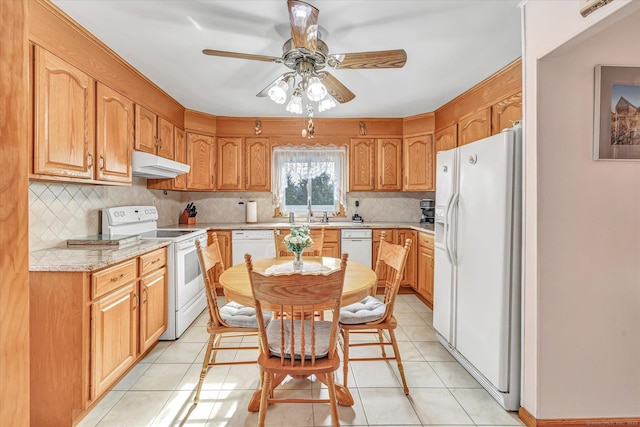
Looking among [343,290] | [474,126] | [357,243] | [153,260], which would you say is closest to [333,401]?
[343,290]

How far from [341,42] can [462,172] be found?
49.9 inches

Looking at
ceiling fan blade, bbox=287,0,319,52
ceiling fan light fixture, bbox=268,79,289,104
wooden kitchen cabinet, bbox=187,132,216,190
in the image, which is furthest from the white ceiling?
wooden kitchen cabinet, bbox=187,132,216,190

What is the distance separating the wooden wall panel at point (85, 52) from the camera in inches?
69.9

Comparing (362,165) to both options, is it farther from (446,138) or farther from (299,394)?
(299,394)

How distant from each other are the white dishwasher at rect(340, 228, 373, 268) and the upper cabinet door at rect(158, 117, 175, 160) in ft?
7.39

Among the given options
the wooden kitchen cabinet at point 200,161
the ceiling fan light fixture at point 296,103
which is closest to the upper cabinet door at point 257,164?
the wooden kitchen cabinet at point 200,161

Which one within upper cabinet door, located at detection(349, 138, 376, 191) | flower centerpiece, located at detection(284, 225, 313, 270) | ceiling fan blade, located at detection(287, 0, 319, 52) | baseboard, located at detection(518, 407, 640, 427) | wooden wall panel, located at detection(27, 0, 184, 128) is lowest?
baseboard, located at detection(518, 407, 640, 427)

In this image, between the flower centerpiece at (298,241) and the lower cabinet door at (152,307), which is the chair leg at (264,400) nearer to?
the flower centerpiece at (298,241)

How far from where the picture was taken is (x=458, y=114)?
11.5 feet

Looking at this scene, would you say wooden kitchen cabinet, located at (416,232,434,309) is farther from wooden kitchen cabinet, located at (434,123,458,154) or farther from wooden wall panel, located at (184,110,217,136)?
wooden wall panel, located at (184,110,217,136)

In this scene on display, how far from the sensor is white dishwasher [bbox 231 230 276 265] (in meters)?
3.94

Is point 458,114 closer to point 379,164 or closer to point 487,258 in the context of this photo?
point 379,164

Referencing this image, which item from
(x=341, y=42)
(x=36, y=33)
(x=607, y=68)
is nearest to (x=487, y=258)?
(x=607, y=68)

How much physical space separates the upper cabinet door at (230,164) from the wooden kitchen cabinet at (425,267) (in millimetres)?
2503
